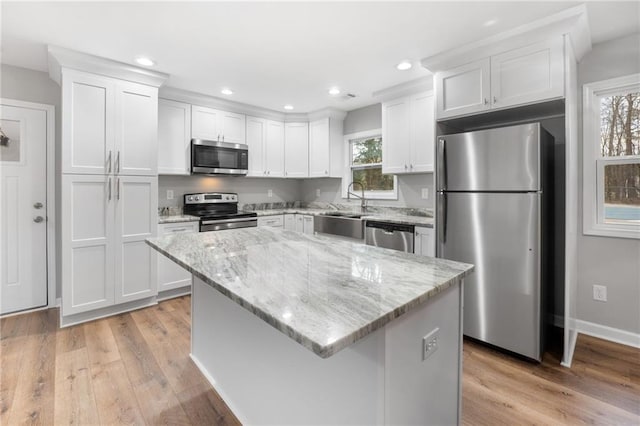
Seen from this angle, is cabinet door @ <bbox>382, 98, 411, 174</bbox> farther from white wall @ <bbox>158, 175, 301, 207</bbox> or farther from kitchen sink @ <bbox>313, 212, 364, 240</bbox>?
white wall @ <bbox>158, 175, 301, 207</bbox>

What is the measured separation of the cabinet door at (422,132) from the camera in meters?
3.29

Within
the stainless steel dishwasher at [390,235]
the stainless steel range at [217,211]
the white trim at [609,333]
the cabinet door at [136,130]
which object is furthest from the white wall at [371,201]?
the cabinet door at [136,130]

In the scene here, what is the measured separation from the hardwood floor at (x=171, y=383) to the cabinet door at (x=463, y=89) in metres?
1.96

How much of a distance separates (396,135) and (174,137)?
8.70 ft

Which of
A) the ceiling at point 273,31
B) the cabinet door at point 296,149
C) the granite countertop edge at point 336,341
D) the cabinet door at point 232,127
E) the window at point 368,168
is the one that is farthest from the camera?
the cabinet door at point 296,149

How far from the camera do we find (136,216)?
10.3ft

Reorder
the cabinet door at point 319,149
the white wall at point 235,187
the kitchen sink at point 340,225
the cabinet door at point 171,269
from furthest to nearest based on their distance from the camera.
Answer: the cabinet door at point 319,149, the white wall at point 235,187, the kitchen sink at point 340,225, the cabinet door at point 171,269

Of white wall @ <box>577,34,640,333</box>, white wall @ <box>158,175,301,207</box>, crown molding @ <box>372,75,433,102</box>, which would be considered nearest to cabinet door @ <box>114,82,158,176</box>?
white wall @ <box>158,175,301,207</box>

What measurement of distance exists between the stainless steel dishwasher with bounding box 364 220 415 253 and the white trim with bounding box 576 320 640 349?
61.8 inches

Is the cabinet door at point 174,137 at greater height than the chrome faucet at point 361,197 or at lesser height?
greater

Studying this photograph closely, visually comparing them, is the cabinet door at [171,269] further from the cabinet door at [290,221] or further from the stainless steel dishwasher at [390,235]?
the stainless steel dishwasher at [390,235]

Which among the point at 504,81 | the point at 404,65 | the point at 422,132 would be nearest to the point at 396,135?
the point at 422,132

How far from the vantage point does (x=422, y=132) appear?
336 cm

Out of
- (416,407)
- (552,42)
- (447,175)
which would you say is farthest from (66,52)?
(552,42)
